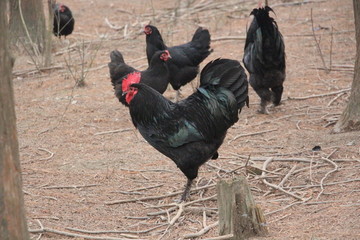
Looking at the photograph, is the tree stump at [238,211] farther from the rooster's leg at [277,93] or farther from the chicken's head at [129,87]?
the rooster's leg at [277,93]

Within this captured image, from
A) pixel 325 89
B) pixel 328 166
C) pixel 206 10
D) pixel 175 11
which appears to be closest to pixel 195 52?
pixel 325 89

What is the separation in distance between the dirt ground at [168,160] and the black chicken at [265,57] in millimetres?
394

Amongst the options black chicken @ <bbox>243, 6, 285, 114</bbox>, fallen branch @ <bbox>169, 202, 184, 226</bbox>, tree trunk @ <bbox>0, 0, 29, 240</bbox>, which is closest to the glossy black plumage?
black chicken @ <bbox>243, 6, 285, 114</bbox>

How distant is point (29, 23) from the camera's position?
12.3m

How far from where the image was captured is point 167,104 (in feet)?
19.9

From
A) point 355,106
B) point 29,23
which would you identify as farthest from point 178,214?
point 29,23

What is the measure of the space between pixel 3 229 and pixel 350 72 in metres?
8.04

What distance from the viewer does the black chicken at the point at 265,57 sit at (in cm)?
822

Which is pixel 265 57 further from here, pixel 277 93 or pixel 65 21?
pixel 65 21

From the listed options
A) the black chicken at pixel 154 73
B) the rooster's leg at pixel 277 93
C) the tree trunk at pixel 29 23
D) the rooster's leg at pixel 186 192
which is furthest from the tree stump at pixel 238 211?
the tree trunk at pixel 29 23

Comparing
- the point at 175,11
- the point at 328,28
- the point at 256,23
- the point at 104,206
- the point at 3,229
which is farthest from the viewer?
the point at 175,11

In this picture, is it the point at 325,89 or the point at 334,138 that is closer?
the point at 334,138

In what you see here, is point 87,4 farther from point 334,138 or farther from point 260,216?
point 260,216

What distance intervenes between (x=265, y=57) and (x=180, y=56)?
173 centimetres
